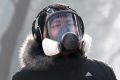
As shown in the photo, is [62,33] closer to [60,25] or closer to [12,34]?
[60,25]

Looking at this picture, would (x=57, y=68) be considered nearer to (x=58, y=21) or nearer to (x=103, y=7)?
(x=58, y=21)

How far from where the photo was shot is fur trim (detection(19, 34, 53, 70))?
356 cm

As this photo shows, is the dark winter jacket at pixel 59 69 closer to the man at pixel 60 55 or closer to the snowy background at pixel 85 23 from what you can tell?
the man at pixel 60 55

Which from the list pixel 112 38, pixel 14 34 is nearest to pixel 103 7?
pixel 112 38

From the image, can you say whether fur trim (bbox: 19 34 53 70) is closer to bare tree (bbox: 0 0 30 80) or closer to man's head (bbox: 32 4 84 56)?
man's head (bbox: 32 4 84 56)

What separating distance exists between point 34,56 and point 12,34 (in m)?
13.7

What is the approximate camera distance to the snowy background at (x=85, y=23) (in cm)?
1684

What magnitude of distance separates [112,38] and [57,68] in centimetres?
1847

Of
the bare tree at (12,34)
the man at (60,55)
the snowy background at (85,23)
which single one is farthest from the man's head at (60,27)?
the bare tree at (12,34)

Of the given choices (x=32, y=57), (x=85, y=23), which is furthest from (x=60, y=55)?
(x=85, y=23)

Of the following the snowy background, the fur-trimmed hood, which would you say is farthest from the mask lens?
the snowy background

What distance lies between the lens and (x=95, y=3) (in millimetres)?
19859

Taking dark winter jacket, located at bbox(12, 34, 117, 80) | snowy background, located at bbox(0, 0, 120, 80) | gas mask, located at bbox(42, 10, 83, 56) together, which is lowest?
snowy background, located at bbox(0, 0, 120, 80)

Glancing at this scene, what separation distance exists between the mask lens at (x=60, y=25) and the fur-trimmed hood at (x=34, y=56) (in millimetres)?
124
